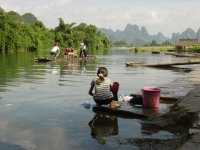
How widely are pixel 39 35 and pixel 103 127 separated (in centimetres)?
8868

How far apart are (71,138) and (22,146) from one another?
1.07 metres

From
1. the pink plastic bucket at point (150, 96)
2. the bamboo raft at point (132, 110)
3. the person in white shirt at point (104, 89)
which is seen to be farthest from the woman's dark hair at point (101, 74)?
the pink plastic bucket at point (150, 96)

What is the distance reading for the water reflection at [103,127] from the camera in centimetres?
730

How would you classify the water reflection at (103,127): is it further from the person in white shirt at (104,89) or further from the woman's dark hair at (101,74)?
the woman's dark hair at (101,74)

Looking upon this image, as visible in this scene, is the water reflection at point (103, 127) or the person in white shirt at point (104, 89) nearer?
the water reflection at point (103, 127)

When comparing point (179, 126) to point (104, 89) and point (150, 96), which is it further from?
point (104, 89)

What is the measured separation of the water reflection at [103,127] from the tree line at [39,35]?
6317 cm

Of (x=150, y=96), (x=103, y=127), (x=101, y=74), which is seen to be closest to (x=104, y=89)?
(x=101, y=74)

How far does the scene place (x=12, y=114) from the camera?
30.8ft

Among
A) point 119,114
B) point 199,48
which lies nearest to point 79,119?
point 119,114

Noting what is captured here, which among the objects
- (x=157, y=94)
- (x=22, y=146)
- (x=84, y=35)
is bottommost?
(x=22, y=146)

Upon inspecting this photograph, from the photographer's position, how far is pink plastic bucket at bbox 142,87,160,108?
950 cm

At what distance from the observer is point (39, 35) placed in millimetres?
94250

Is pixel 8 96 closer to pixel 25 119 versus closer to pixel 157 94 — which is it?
pixel 25 119
